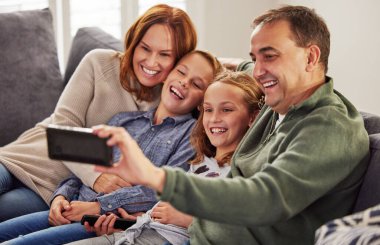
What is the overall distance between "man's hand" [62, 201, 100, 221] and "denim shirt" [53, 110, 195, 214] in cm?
2

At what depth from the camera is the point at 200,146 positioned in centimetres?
195

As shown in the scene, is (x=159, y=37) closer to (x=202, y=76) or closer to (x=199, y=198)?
(x=202, y=76)

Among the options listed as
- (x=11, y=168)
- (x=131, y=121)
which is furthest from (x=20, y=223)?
(x=131, y=121)

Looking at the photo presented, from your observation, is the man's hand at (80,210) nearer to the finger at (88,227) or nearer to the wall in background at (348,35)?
the finger at (88,227)

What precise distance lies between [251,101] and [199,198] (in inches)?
28.3

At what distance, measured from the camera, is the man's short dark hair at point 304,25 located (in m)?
1.52

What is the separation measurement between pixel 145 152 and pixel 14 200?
491mm

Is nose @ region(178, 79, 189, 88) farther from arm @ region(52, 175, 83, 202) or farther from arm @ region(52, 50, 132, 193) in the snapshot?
arm @ region(52, 175, 83, 202)

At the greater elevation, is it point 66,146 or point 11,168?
point 66,146

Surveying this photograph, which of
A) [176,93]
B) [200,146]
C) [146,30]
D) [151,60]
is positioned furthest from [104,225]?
[146,30]

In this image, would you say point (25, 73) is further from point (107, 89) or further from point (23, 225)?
point (23, 225)

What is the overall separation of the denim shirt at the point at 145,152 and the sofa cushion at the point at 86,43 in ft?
1.90

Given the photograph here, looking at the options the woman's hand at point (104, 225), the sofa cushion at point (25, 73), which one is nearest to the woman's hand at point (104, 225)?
the woman's hand at point (104, 225)

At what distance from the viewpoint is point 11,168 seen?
2246 mm
